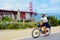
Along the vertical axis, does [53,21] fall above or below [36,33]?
above

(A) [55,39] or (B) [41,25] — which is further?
(B) [41,25]

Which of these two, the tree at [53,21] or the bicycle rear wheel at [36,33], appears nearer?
the bicycle rear wheel at [36,33]

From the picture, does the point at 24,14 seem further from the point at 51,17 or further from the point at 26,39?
the point at 26,39

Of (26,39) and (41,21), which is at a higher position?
(41,21)

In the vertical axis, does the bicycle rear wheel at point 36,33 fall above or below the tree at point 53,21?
below

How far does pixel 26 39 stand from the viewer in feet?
41.8

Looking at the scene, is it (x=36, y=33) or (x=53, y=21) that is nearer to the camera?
(x=36, y=33)

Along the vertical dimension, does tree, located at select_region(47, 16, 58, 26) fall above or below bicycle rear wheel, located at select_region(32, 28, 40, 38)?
above

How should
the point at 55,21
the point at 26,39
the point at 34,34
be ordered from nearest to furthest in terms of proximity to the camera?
the point at 26,39, the point at 34,34, the point at 55,21

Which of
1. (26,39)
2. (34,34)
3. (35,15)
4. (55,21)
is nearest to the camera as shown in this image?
(26,39)

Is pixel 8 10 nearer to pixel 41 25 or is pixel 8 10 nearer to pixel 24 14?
pixel 24 14

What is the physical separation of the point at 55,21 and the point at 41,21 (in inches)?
409

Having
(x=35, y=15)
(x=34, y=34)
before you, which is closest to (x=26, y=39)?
(x=34, y=34)

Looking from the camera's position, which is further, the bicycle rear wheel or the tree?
the tree
